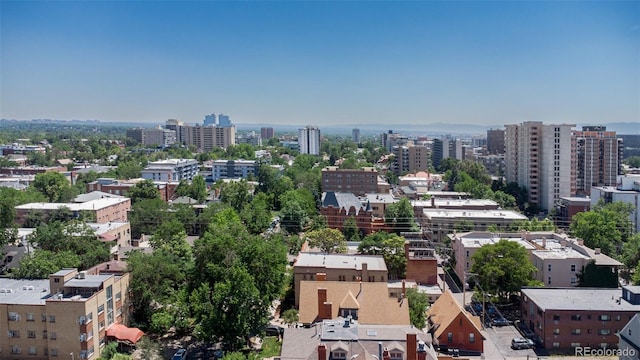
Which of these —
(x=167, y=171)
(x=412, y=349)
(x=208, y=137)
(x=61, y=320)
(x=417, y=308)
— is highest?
(x=208, y=137)

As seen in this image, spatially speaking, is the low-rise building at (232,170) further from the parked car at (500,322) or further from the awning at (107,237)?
the parked car at (500,322)

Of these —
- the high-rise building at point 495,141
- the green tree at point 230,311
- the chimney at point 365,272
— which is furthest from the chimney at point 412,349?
the high-rise building at point 495,141

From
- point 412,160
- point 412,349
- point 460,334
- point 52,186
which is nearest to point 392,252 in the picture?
point 460,334

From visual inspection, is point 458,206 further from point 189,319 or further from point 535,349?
point 189,319

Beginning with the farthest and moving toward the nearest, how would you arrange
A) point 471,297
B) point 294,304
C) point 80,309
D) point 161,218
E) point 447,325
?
1. point 161,218
2. point 471,297
3. point 294,304
4. point 447,325
5. point 80,309

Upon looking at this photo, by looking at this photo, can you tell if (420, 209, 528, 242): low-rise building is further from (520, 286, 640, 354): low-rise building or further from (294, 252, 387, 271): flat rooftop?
(520, 286, 640, 354): low-rise building

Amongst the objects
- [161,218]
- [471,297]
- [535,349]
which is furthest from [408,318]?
→ [161,218]

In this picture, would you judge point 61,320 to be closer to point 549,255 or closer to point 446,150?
point 549,255
